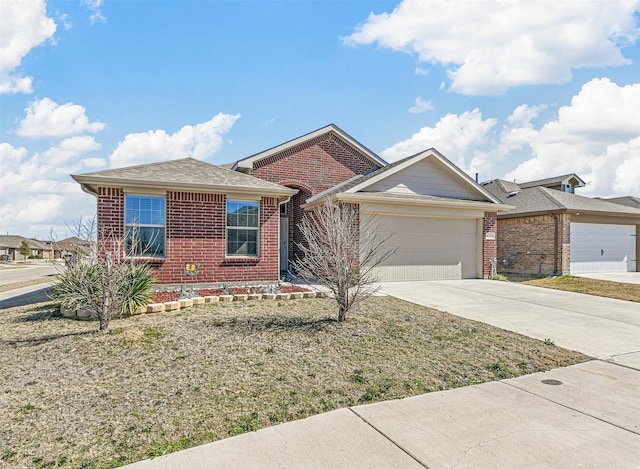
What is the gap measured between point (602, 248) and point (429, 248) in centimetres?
1038

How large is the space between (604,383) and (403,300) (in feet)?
17.9

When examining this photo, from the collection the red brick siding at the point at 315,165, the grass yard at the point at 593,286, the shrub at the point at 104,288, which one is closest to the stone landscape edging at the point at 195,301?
the shrub at the point at 104,288

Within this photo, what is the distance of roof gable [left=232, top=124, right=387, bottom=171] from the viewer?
15.9 metres

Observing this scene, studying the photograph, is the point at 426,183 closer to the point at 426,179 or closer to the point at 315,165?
the point at 426,179

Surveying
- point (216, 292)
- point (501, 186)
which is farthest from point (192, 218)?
point (501, 186)

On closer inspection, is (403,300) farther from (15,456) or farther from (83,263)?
(15,456)

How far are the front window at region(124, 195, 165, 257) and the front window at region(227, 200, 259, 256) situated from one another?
178 cm

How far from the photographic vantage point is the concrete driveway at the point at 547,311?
21.9ft

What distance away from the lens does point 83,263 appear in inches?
283

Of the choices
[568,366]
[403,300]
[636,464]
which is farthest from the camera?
[403,300]

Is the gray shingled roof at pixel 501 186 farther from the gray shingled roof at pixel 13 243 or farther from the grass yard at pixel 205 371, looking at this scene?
the gray shingled roof at pixel 13 243

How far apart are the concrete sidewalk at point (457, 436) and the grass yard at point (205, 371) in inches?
11.4

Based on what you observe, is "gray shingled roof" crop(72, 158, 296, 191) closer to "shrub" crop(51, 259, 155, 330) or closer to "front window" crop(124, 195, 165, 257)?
"front window" crop(124, 195, 165, 257)

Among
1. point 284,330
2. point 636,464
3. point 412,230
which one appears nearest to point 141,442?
point 284,330
